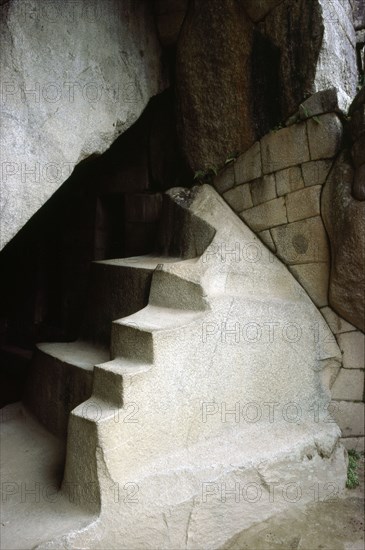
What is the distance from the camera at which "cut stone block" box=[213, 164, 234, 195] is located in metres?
4.70

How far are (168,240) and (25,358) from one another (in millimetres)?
3229

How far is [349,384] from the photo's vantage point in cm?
434

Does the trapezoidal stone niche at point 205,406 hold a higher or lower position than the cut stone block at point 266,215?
lower

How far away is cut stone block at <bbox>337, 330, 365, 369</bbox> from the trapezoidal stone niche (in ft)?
0.31

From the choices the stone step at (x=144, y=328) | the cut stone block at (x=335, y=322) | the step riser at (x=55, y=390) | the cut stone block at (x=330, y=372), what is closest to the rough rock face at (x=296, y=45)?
the cut stone block at (x=335, y=322)

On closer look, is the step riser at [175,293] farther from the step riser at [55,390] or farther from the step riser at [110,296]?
the step riser at [55,390]

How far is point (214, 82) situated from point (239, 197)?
3.74 ft

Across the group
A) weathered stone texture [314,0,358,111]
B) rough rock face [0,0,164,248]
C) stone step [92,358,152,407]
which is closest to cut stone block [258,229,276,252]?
weathered stone texture [314,0,358,111]

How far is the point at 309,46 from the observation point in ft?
14.0

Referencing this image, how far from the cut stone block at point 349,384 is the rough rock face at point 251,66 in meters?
2.12

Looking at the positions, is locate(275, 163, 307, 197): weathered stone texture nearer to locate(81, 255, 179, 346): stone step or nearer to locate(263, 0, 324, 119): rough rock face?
locate(263, 0, 324, 119): rough rock face

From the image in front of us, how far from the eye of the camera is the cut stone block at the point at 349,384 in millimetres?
4336

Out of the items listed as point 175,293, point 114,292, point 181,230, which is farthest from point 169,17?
point 175,293

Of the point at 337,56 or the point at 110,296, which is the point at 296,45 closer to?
the point at 337,56
